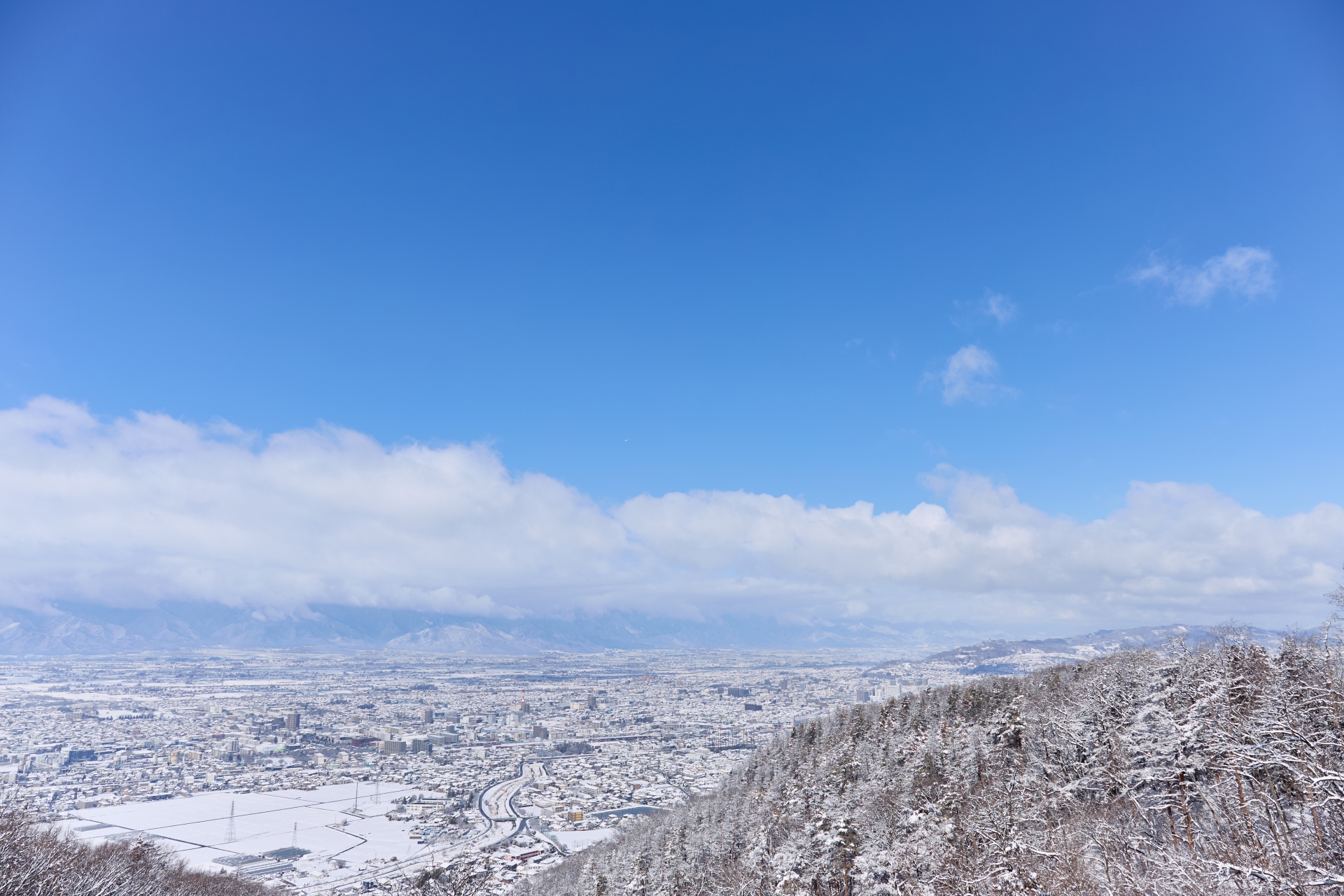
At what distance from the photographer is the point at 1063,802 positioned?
2850 cm

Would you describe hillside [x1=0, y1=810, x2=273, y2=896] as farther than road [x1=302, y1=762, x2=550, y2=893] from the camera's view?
No

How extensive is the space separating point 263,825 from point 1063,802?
88180 mm

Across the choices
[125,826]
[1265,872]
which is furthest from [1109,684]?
[125,826]

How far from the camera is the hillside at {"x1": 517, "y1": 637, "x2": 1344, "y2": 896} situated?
15070 millimetres

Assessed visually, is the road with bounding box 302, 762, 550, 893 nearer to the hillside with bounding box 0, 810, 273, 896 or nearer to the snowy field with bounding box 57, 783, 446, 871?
the snowy field with bounding box 57, 783, 446, 871

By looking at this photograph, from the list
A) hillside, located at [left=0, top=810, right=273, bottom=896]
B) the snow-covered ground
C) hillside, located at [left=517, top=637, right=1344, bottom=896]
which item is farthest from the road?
hillside, located at [left=0, top=810, right=273, bottom=896]

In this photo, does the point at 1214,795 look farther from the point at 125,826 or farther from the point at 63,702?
the point at 63,702

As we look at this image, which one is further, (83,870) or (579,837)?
(579,837)

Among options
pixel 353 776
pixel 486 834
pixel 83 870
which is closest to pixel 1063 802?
pixel 83 870

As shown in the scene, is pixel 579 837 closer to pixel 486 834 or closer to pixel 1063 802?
pixel 486 834

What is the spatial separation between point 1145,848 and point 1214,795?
5.07 metres

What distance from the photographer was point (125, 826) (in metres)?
70.5

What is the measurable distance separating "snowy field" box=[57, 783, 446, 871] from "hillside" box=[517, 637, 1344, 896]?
87.5ft

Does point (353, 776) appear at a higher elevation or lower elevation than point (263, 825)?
lower
